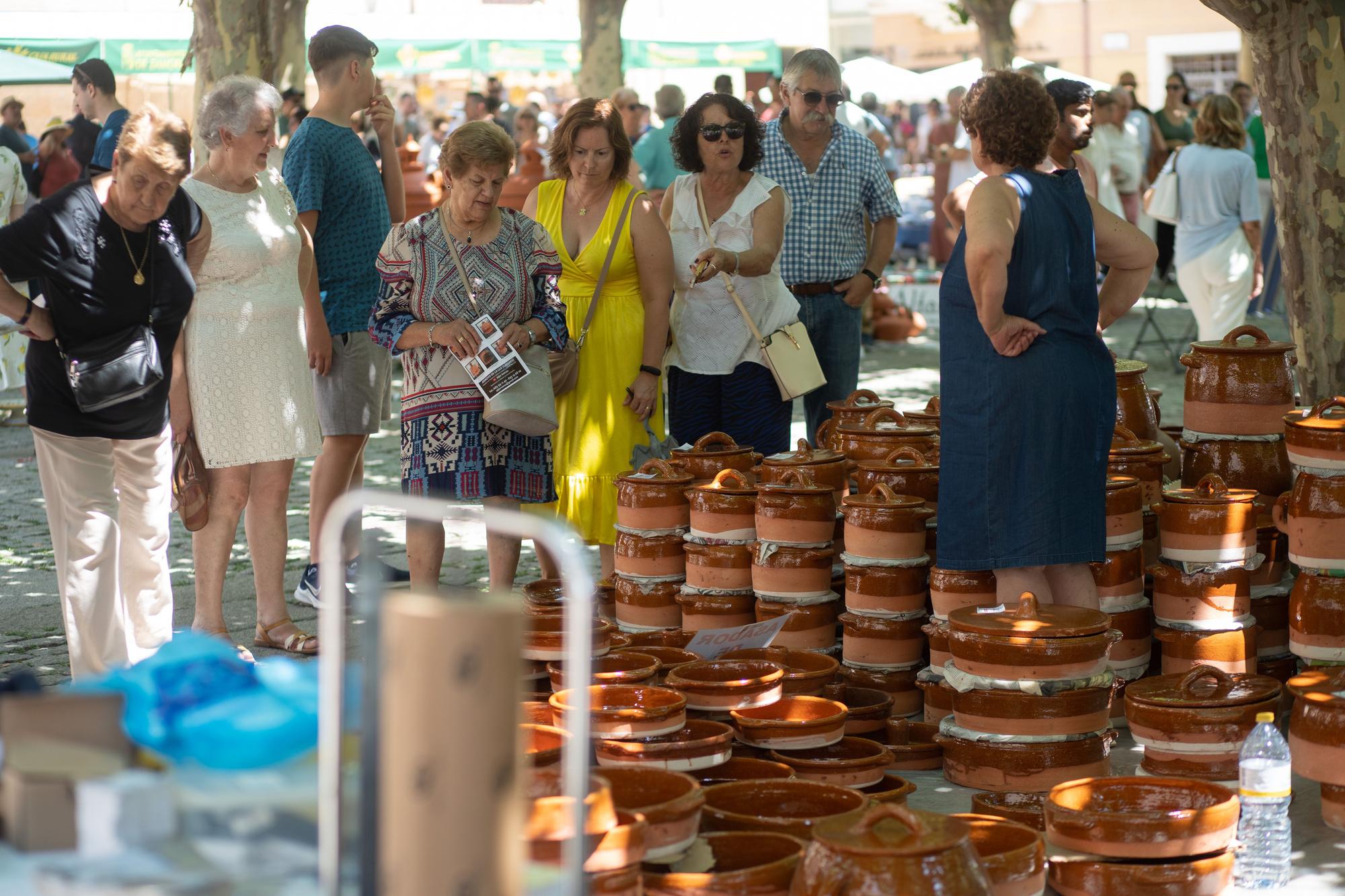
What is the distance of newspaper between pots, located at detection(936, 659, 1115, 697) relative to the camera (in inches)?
141

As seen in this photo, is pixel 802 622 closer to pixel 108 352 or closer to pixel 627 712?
pixel 627 712

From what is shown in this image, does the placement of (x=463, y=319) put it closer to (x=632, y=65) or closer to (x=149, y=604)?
(x=149, y=604)

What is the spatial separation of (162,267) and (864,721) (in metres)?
2.22

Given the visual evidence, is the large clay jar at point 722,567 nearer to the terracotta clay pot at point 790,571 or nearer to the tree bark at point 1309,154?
the terracotta clay pot at point 790,571

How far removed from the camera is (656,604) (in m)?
4.74

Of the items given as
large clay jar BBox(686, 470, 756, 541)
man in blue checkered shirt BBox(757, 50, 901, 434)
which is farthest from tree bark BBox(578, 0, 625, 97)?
large clay jar BBox(686, 470, 756, 541)

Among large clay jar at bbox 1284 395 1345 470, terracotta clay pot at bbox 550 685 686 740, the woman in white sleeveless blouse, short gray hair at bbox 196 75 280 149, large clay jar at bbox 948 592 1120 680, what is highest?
short gray hair at bbox 196 75 280 149

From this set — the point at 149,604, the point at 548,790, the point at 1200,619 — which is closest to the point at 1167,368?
the point at 1200,619

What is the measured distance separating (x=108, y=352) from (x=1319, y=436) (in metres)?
3.09

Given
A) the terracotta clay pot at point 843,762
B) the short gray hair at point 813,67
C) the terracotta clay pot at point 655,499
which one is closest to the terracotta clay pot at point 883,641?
the terracotta clay pot at point 655,499

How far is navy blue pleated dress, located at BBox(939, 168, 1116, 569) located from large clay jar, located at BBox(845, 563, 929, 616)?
28 cm

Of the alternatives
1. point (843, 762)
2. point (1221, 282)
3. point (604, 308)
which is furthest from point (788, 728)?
point (1221, 282)

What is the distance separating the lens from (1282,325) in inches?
517

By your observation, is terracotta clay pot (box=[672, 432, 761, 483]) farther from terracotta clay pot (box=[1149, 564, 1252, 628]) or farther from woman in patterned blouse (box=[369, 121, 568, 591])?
terracotta clay pot (box=[1149, 564, 1252, 628])
